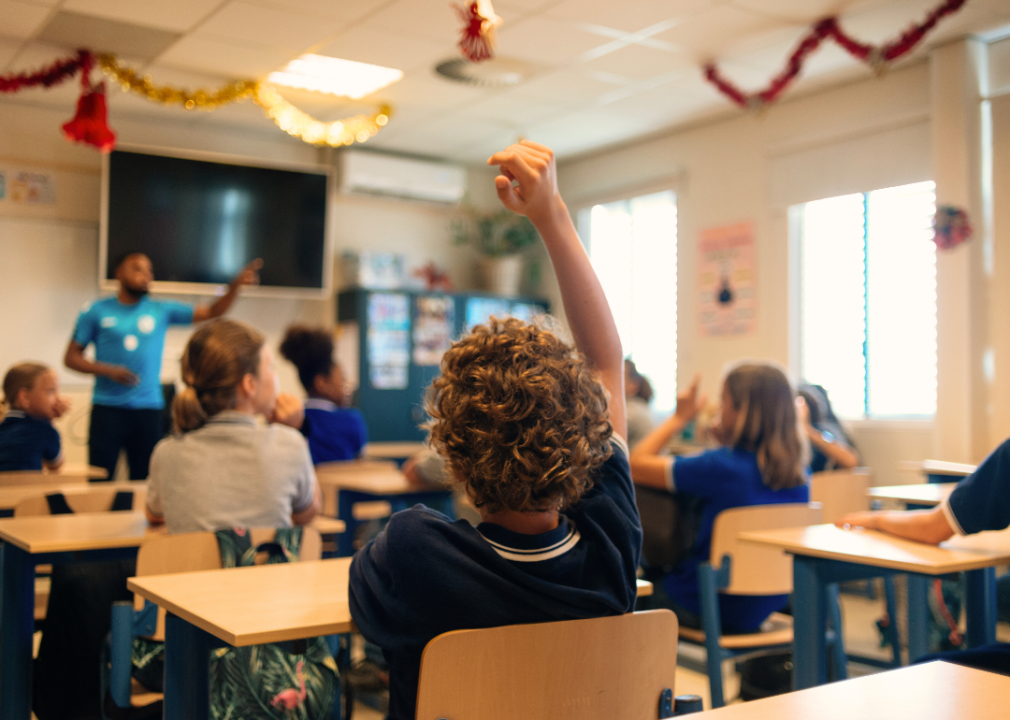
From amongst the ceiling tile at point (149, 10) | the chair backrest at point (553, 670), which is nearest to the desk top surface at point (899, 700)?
the chair backrest at point (553, 670)

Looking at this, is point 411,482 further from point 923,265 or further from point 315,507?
point 923,265

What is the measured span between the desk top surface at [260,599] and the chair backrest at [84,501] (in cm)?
→ 106

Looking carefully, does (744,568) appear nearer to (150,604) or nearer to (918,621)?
(918,621)

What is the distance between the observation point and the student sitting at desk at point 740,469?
2520 mm

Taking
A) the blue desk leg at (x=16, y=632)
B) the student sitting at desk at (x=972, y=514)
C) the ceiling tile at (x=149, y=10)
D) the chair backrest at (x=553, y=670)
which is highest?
the ceiling tile at (x=149, y=10)

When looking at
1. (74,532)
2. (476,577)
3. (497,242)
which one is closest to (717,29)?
(497,242)

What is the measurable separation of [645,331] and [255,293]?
2.68 meters

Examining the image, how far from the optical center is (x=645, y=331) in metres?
6.47

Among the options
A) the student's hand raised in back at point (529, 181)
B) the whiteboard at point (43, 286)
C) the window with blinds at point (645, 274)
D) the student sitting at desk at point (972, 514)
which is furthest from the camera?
the window with blinds at point (645, 274)

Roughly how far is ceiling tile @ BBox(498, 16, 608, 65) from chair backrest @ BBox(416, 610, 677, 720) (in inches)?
139

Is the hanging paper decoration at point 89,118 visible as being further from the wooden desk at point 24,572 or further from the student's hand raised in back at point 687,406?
the student's hand raised in back at point 687,406

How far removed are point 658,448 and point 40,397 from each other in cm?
234

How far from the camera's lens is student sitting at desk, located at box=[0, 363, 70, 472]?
3322 millimetres

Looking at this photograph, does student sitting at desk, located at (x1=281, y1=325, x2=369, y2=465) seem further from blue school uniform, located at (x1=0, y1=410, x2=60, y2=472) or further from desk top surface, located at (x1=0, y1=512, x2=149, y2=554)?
desk top surface, located at (x1=0, y1=512, x2=149, y2=554)
